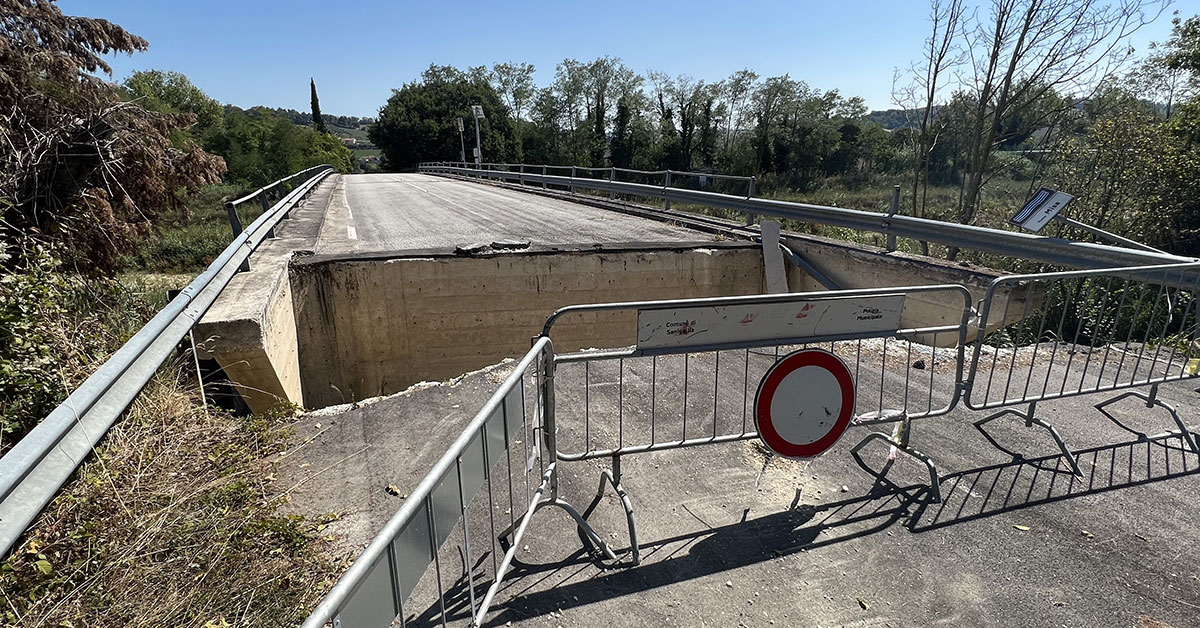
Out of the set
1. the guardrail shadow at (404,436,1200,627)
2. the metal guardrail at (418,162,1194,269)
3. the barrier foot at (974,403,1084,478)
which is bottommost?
the guardrail shadow at (404,436,1200,627)

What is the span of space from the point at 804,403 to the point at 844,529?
775 millimetres

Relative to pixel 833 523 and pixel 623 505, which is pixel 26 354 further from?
pixel 833 523

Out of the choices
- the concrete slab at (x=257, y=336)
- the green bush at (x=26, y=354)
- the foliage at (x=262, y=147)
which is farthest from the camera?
the foliage at (x=262, y=147)

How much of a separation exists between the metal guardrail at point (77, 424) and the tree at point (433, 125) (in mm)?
65687

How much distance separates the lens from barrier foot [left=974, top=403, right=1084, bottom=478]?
13.2 ft

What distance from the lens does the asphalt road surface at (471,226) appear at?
952cm

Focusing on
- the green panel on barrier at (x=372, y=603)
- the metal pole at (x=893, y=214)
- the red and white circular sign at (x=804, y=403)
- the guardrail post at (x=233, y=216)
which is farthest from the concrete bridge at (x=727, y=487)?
the guardrail post at (x=233, y=216)

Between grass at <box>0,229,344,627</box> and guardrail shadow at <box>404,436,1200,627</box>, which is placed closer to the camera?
grass at <box>0,229,344,627</box>

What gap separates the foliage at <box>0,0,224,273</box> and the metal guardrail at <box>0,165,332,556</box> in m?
2.44

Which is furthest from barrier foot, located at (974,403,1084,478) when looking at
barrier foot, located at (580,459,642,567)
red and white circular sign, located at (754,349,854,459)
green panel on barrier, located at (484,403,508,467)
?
green panel on barrier, located at (484,403,508,467)

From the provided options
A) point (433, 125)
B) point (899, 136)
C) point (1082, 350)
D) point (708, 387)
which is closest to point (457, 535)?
point (708, 387)

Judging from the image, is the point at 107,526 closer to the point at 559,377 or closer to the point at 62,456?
the point at 62,456

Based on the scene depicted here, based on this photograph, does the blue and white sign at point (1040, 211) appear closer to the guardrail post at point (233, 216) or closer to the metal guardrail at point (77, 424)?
the metal guardrail at point (77, 424)

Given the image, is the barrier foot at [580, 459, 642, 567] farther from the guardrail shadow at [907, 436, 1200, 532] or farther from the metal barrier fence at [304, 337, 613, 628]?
the guardrail shadow at [907, 436, 1200, 532]
